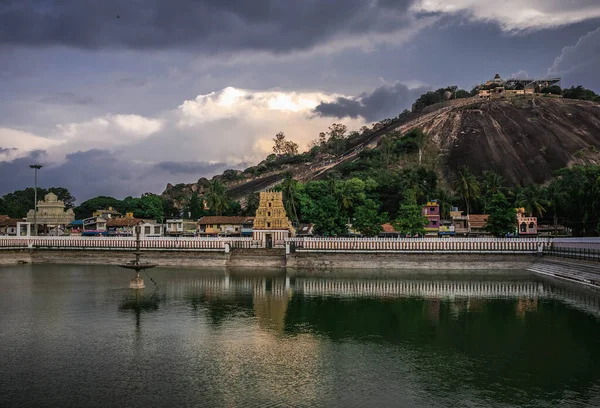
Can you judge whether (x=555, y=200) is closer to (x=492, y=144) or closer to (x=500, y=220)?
(x=500, y=220)

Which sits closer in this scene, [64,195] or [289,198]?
[289,198]

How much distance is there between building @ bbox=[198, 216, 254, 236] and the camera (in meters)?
102

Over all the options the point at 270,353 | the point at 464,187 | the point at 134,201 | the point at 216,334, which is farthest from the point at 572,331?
Result: the point at 134,201

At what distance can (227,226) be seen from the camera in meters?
103

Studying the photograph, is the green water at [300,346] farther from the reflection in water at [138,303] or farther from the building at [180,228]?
the building at [180,228]

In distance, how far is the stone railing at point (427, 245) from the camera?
72.8 m

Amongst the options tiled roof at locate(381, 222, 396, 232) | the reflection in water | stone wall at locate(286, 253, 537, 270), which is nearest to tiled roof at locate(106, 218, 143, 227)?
tiled roof at locate(381, 222, 396, 232)

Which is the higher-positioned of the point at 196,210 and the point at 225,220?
the point at 196,210

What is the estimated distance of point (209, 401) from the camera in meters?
24.8

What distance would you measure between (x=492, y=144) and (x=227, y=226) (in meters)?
92.4

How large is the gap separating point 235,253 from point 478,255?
1239 inches

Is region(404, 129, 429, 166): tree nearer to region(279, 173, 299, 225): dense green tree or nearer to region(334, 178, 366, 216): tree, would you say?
region(334, 178, 366, 216): tree

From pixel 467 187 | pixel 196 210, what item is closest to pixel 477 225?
pixel 467 187

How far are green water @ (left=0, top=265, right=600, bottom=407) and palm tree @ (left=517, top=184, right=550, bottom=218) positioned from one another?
1698 inches
